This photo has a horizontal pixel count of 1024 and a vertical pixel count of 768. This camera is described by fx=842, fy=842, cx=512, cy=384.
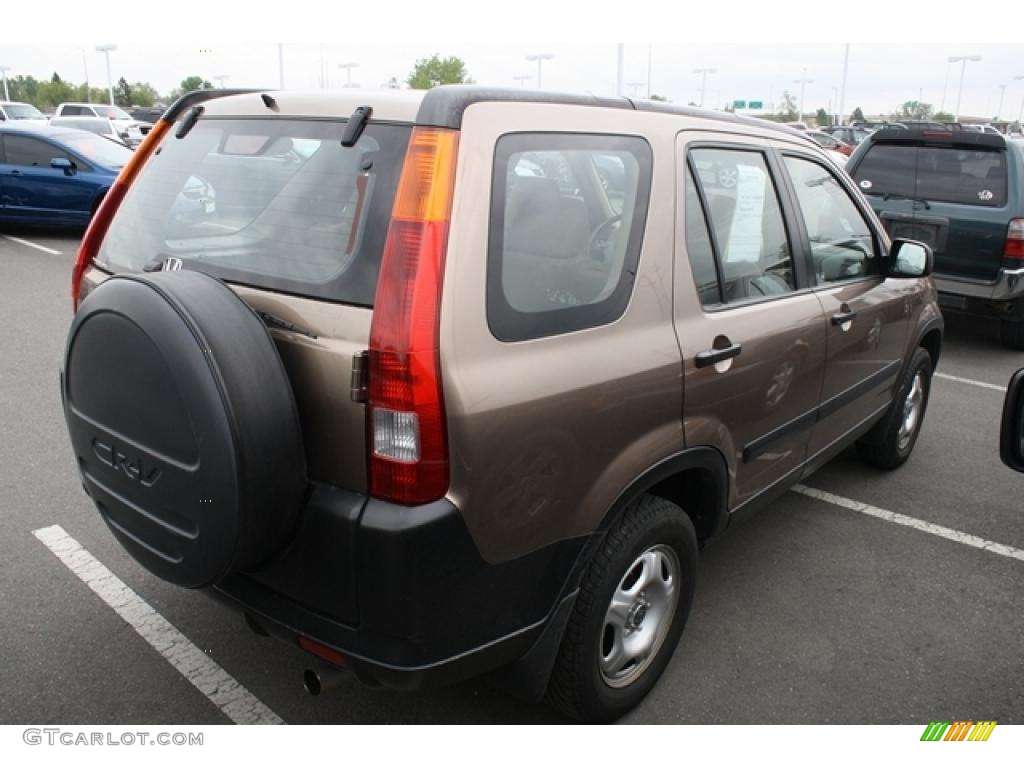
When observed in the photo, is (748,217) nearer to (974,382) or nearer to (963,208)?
(974,382)

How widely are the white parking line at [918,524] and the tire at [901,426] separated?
0.40m

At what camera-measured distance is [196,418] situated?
1.92 m

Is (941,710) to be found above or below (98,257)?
below

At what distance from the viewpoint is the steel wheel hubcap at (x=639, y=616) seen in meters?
2.56

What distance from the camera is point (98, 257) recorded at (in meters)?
2.91

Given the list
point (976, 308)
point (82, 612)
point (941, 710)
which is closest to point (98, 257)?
point (82, 612)

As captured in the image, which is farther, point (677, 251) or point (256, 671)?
point (256, 671)

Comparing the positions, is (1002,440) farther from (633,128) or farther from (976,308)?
(976,308)

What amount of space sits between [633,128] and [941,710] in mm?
2133

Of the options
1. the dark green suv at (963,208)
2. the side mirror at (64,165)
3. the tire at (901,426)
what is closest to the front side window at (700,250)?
the tire at (901,426)

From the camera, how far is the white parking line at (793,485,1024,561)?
12.8 ft

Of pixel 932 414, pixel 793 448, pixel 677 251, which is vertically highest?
pixel 677 251

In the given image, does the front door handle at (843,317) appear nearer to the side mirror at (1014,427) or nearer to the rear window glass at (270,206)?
the side mirror at (1014,427)

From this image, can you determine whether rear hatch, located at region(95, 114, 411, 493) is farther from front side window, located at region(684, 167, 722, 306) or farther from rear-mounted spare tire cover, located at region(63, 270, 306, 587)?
front side window, located at region(684, 167, 722, 306)
